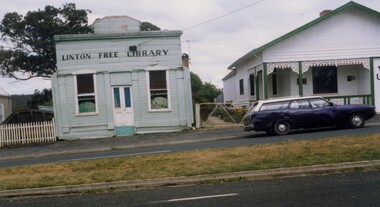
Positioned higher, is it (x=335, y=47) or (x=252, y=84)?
(x=335, y=47)

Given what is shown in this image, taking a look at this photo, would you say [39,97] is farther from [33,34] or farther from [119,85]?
[119,85]

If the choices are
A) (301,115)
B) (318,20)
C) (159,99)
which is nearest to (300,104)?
(301,115)

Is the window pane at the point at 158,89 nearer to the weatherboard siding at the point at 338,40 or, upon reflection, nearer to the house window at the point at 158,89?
the house window at the point at 158,89

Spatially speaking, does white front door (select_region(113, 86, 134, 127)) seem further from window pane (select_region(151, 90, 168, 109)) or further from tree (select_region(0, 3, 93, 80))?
tree (select_region(0, 3, 93, 80))

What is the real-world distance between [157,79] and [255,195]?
1394 cm

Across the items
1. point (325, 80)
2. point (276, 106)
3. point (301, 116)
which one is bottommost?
point (301, 116)

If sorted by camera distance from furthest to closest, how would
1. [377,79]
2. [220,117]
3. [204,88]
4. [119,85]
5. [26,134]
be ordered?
[204,88]
[220,117]
[377,79]
[119,85]
[26,134]

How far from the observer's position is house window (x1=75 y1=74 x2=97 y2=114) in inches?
813

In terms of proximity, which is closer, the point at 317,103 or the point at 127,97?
the point at 317,103

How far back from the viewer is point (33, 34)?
4050cm

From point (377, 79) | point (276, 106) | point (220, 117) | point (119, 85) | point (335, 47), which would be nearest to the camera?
point (276, 106)

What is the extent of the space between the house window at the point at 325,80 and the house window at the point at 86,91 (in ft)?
41.2

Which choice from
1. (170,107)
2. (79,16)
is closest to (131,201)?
(170,107)

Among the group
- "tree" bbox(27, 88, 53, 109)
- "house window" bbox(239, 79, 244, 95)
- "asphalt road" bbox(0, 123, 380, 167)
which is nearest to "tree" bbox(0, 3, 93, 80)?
"tree" bbox(27, 88, 53, 109)
